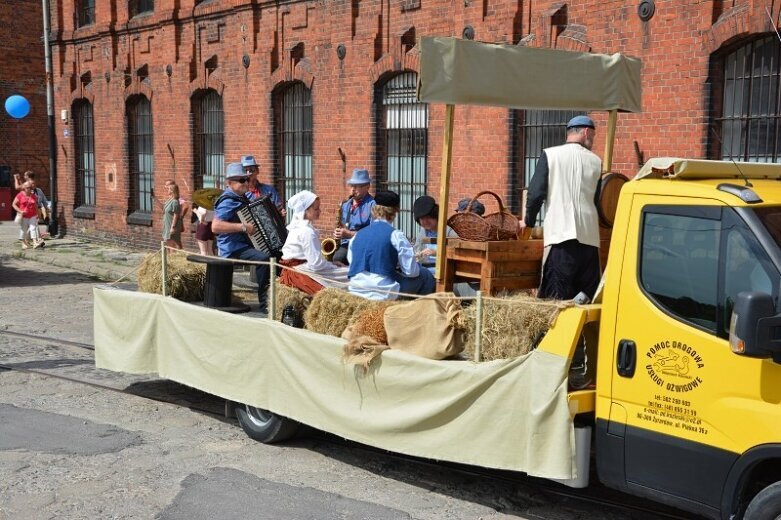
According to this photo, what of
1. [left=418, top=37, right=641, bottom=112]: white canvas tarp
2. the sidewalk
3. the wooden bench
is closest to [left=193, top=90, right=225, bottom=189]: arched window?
the sidewalk

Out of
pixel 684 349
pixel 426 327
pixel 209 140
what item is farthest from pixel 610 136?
pixel 209 140

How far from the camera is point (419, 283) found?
730 centimetres

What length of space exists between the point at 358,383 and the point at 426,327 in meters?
0.70

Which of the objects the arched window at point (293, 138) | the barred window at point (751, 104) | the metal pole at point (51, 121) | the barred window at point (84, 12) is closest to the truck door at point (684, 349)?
the barred window at point (751, 104)

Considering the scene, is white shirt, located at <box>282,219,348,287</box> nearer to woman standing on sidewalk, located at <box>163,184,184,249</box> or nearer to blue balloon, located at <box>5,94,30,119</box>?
woman standing on sidewalk, located at <box>163,184,184,249</box>

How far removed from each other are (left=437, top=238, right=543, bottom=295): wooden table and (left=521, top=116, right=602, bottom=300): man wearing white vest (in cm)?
25

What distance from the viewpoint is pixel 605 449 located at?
5180 mm

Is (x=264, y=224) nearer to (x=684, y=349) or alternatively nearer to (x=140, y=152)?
(x=684, y=349)

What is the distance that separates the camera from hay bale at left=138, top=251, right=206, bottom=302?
27.6 ft

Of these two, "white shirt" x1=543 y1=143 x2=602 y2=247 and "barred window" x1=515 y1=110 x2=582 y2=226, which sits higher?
"barred window" x1=515 y1=110 x2=582 y2=226

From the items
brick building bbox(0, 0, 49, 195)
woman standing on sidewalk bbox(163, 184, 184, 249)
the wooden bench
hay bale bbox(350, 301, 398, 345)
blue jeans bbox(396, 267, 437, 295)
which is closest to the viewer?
hay bale bbox(350, 301, 398, 345)

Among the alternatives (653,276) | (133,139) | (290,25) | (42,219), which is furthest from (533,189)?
(42,219)

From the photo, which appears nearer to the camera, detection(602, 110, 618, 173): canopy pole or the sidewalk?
detection(602, 110, 618, 173): canopy pole

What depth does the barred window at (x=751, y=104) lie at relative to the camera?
10461mm
